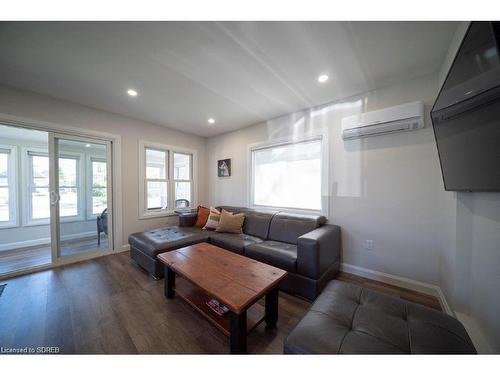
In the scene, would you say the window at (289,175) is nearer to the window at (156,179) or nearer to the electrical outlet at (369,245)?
the electrical outlet at (369,245)

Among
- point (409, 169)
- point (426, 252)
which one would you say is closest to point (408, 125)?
point (409, 169)

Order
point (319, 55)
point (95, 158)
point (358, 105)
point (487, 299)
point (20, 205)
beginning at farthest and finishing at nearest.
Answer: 1. point (20, 205)
2. point (95, 158)
3. point (358, 105)
4. point (319, 55)
5. point (487, 299)

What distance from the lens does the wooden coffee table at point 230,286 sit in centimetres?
115

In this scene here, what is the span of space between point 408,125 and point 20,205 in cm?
654

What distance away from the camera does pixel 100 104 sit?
8.74 feet

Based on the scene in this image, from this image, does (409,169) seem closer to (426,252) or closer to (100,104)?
(426,252)

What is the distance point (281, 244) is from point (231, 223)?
960 millimetres

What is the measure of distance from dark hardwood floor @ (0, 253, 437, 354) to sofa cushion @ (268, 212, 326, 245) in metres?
0.77

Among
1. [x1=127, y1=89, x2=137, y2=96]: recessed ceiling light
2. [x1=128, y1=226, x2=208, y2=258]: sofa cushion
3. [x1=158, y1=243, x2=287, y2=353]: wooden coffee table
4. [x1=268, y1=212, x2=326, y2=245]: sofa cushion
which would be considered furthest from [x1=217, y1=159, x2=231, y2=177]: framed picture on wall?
[x1=158, y1=243, x2=287, y2=353]: wooden coffee table

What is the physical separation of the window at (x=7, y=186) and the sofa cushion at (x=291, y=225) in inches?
196

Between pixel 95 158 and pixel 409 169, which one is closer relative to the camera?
pixel 409 169

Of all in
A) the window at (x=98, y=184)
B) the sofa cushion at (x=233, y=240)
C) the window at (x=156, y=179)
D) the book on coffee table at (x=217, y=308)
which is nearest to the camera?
the book on coffee table at (x=217, y=308)

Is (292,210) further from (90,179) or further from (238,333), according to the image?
(90,179)

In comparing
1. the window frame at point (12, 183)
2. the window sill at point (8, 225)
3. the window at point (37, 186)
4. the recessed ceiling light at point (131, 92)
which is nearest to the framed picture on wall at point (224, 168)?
the recessed ceiling light at point (131, 92)
